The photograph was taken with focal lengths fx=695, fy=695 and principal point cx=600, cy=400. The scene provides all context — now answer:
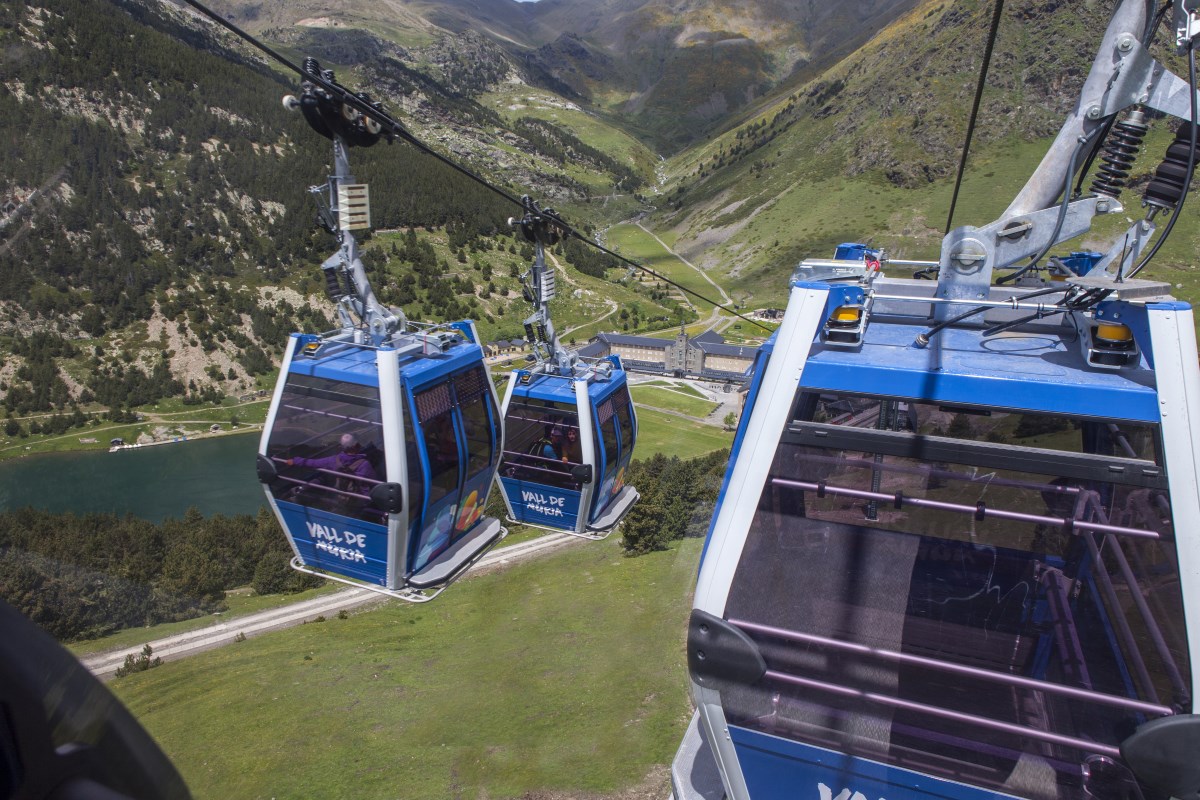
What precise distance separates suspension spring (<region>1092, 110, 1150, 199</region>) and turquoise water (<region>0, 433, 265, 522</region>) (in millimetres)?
48906

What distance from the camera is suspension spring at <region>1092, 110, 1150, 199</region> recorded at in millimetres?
4102

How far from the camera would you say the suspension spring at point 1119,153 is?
4.10 m

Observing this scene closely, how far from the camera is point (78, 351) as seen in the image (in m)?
71.8

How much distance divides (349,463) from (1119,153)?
714 cm

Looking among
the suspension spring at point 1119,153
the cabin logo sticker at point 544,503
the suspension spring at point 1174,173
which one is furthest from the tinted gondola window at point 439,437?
the suspension spring at point 1174,173

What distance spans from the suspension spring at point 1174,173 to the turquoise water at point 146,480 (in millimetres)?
49300

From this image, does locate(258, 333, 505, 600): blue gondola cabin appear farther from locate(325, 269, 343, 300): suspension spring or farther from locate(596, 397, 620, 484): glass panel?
locate(596, 397, 620, 484): glass panel

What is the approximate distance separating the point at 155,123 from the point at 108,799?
127 m

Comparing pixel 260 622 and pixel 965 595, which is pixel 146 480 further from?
pixel 965 595

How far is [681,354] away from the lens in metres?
81.1

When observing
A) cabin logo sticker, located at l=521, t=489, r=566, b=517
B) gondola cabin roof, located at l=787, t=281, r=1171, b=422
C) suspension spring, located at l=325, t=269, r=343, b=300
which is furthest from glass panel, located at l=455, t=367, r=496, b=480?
gondola cabin roof, located at l=787, t=281, r=1171, b=422

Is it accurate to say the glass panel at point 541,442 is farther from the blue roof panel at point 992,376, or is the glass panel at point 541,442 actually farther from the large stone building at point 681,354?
the large stone building at point 681,354

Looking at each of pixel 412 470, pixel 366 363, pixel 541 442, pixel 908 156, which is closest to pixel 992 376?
pixel 412 470

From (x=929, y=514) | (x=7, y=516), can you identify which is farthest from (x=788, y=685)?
(x=7, y=516)
